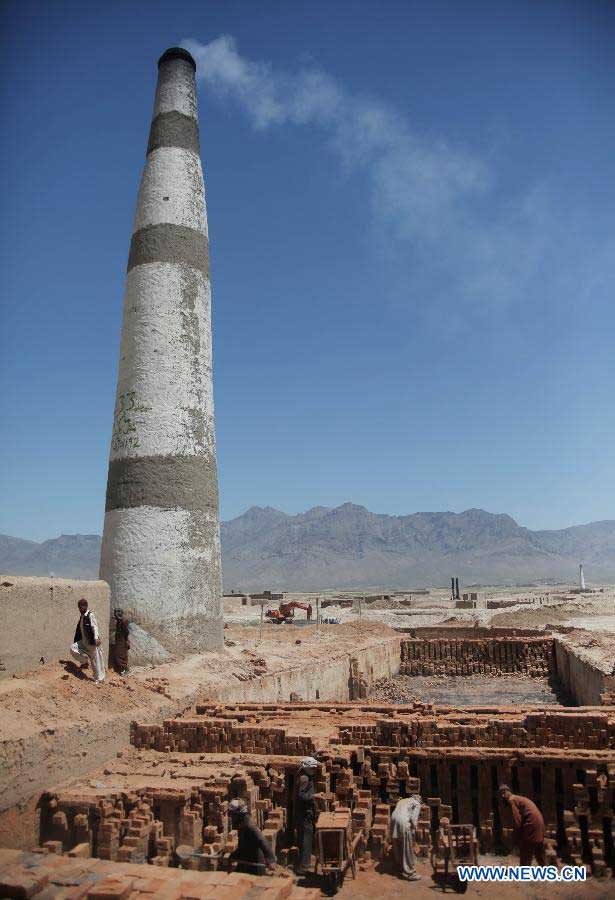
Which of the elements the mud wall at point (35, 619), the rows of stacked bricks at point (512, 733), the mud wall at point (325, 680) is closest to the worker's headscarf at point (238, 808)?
the rows of stacked bricks at point (512, 733)

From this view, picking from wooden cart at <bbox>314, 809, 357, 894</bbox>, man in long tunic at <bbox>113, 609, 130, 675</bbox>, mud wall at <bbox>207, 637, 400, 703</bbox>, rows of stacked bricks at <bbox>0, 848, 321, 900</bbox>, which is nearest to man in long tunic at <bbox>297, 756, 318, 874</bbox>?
wooden cart at <bbox>314, 809, 357, 894</bbox>

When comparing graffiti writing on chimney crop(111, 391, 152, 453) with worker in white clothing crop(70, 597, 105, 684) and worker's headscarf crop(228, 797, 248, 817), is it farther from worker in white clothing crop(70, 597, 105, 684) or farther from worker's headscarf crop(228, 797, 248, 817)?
worker's headscarf crop(228, 797, 248, 817)

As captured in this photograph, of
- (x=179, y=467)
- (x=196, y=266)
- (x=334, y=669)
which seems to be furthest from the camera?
(x=334, y=669)

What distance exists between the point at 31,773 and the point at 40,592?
2.54m

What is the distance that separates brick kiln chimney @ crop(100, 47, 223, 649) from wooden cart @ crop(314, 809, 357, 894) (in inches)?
247

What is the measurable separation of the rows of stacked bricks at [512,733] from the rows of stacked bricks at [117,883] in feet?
8.28

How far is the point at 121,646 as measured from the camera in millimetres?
10938

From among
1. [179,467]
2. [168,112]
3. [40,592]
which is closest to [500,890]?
[40,592]

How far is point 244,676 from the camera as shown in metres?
12.5

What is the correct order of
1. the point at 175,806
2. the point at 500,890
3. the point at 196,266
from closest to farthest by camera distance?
the point at 500,890
the point at 175,806
the point at 196,266

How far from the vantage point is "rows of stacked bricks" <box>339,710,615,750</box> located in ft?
24.6

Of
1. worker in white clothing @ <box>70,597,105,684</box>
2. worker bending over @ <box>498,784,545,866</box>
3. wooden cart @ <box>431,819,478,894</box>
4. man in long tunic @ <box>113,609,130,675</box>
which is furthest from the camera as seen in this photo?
man in long tunic @ <box>113,609,130,675</box>

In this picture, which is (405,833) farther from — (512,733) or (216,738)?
(216,738)

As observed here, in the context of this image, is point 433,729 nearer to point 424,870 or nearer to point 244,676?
point 424,870
